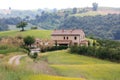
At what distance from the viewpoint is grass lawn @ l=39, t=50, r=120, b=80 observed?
130ft

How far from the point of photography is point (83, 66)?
152ft

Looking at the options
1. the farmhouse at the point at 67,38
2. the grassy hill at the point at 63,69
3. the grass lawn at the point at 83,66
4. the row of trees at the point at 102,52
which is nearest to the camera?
the grassy hill at the point at 63,69

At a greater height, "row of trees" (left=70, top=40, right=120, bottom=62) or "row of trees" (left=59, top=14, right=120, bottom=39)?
"row of trees" (left=70, top=40, right=120, bottom=62)

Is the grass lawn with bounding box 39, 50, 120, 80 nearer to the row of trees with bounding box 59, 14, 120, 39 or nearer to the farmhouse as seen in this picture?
the farmhouse

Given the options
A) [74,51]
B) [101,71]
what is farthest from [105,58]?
[101,71]

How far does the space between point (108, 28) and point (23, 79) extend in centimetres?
16398

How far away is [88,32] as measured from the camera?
582 feet

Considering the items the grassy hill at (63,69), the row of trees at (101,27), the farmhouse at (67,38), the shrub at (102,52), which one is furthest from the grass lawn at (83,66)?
the row of trees at (101,27)

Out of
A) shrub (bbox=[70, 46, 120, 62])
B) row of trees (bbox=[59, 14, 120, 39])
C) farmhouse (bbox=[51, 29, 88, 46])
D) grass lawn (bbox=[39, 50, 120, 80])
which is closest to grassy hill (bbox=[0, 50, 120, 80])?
grass lawn (bbox=[39, 50, 120, 80])

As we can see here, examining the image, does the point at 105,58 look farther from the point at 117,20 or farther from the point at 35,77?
the point at 117,20

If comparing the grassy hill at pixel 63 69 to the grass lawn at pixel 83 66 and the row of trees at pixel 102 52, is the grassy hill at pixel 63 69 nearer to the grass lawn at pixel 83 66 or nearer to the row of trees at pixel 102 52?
the grass lawn at pixel 83 66

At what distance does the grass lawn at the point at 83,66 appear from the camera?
3969cm

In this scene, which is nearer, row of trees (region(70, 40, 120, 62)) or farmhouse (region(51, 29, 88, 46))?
row of trees (region(70, 40, 120, 62))

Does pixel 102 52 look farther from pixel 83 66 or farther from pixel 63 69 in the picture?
pixel 63 69
